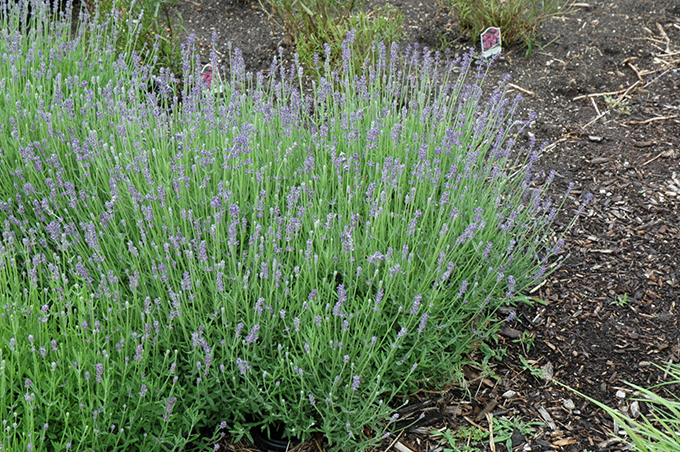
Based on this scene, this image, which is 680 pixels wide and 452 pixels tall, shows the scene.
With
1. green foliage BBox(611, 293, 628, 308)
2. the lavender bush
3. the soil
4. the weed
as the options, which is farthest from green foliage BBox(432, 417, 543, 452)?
the weed

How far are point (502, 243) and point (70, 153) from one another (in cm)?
204

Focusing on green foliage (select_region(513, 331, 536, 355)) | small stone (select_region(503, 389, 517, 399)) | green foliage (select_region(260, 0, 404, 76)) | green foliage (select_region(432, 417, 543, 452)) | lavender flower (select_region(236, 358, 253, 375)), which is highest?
green foliage (select_region(260, 0, 404, 76))

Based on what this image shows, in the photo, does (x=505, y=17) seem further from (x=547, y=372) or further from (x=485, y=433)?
(x=485, y=433)

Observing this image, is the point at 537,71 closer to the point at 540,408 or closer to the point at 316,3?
the point at 316,3

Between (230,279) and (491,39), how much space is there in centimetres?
301

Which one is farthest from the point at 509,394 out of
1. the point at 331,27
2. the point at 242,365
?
the point at 331,27

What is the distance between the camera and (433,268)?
2.37 m

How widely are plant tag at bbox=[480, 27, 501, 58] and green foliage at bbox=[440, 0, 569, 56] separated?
0.92 feet

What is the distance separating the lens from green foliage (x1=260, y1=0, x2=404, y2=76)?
4230mm

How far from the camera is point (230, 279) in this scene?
2199 millimetres

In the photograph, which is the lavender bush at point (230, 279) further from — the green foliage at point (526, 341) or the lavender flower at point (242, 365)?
the green foliage at point (526, 341)

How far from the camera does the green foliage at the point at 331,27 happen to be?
4.23m

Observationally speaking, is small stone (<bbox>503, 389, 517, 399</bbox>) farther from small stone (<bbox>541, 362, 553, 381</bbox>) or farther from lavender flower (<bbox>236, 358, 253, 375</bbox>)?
lavender flower (<bbox>236, 358, 253, 375</bbox>)

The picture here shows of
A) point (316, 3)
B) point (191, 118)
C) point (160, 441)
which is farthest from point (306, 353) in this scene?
point (316, 3)
